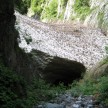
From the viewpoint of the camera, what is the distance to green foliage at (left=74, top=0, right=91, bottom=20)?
82.2 feet

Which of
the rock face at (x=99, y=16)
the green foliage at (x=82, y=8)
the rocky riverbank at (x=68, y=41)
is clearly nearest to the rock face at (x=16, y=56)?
the rocky riverbank at (x=68, y=41)

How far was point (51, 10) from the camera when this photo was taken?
31.0 meters

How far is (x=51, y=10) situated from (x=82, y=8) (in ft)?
18.5

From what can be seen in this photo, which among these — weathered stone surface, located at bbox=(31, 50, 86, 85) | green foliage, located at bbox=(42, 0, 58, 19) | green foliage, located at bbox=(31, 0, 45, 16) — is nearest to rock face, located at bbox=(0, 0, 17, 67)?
weathered stone surface, located at bbox=(31, 50, 86, 85)

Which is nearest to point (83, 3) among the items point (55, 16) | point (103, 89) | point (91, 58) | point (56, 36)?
point (55, 16)

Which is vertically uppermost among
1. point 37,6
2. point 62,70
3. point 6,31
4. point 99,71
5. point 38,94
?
point 6,31

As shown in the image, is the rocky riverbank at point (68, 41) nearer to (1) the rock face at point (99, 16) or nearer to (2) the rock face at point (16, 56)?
(2) the rock face at point (16, 56)

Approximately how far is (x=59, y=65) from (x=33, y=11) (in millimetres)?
18968

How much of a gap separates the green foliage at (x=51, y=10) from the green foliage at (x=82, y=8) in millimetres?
3766

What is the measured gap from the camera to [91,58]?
58.9 feet

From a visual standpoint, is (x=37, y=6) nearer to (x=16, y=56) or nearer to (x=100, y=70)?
(x=100, y=70)

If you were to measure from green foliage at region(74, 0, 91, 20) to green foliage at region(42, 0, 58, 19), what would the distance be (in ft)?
12.4

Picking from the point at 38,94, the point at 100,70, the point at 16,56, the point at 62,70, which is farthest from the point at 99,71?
the point at 16,56

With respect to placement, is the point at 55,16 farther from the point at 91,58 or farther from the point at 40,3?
the point at 91,58
